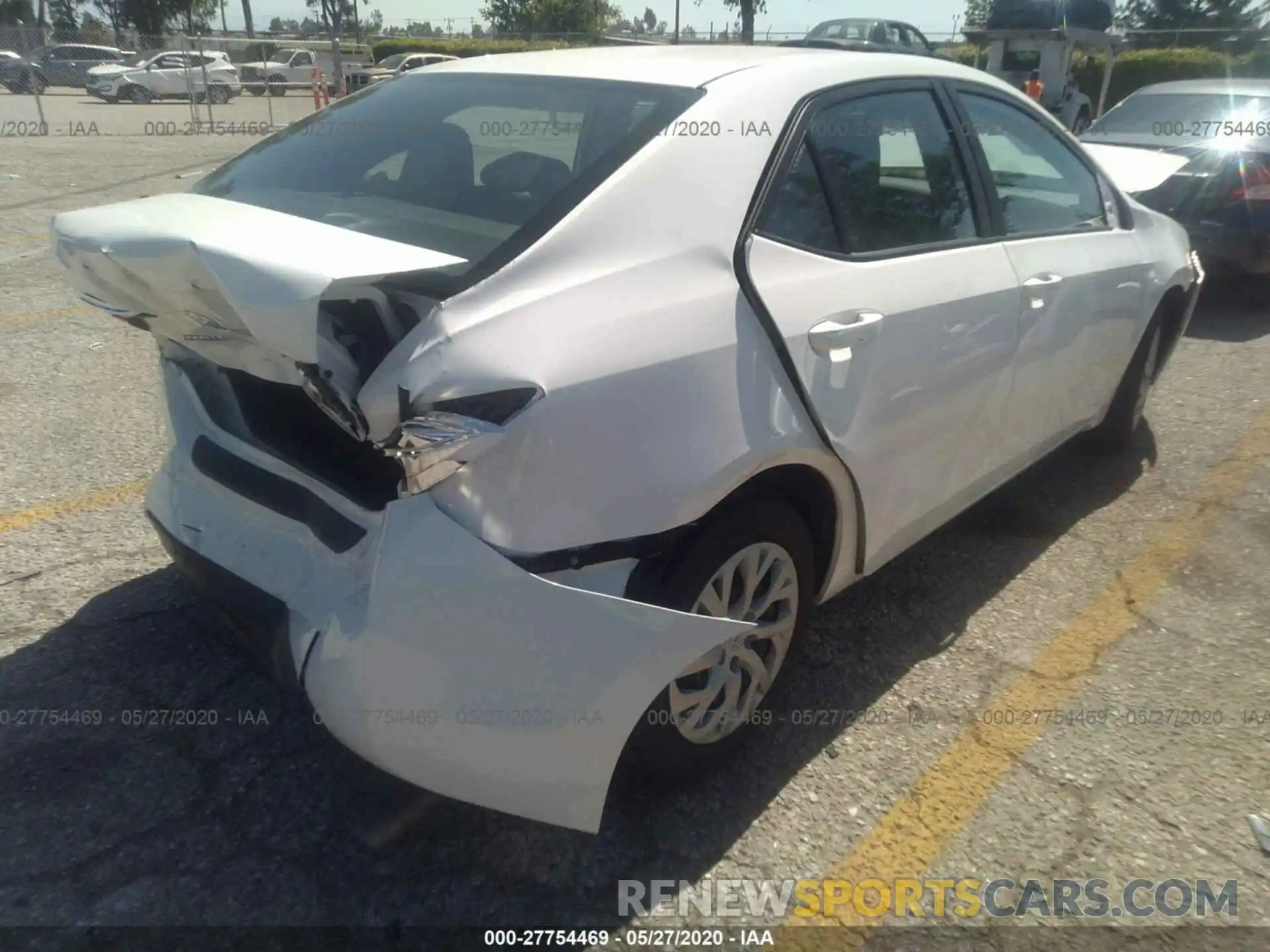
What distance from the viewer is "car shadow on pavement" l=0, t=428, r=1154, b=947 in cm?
214

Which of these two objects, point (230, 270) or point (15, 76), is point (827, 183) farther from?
point (15, 76)

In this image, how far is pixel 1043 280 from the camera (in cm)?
320

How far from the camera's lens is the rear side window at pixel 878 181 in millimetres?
2477

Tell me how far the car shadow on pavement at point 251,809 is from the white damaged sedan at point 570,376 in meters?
0.23

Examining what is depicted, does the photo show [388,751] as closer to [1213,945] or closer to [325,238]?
[325,238]

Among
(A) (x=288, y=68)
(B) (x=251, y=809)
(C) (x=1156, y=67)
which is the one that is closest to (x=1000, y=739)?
(B) (x=251, y=809)

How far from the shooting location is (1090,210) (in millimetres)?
3789

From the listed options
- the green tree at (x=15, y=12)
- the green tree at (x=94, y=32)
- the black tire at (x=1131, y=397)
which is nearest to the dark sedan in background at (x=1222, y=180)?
the black tire at (x=1131, y=397)

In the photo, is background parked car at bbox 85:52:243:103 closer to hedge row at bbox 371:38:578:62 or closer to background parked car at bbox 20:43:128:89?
background parked car at bbox 20:43:128:89

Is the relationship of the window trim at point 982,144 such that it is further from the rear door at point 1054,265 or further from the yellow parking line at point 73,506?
the yellow parking line at point 73,506

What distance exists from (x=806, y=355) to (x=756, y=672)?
831mm

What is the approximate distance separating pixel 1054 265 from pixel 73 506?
3657 mm

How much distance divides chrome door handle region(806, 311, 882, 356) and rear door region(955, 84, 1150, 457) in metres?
0.90
